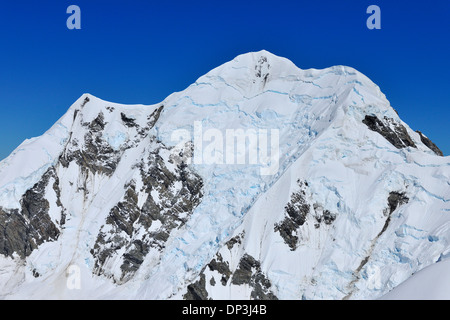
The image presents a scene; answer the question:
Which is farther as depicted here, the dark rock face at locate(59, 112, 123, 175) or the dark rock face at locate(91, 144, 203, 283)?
the dark rock face at locate(59, 112, 123, 175)

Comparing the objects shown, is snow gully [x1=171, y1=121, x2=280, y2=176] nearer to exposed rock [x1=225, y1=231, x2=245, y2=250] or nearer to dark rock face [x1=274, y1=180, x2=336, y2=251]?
dark rock face [x1=274, y1=180, x2=336, y2=251]

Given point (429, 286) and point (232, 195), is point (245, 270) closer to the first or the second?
point (232, 195)

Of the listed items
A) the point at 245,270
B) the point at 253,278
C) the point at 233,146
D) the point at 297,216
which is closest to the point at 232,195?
the point at 233,146

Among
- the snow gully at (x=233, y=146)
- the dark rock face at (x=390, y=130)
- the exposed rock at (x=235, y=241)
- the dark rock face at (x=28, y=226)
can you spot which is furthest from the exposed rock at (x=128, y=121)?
the dark rock face at (x=390, y=130)

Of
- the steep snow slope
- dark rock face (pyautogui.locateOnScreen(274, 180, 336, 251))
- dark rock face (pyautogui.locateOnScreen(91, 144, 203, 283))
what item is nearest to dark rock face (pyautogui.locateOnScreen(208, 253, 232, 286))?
dark rock face (pyautogui.locateOnScreen(274, 180, 336, 251))
